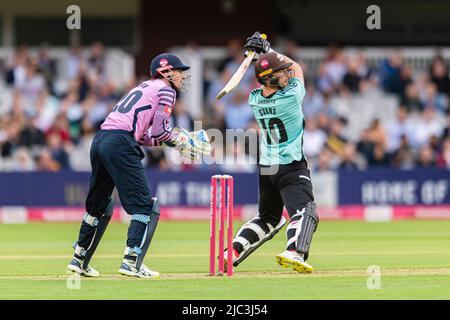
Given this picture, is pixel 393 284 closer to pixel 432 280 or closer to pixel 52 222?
pixel 432 280

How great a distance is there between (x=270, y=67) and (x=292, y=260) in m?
1.86

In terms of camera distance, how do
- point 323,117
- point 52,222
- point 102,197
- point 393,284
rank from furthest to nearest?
Result: 1. point 323,117
2. point 52,222
3. point 102,197
4. point 393,284

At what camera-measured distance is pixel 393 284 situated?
10.0 m

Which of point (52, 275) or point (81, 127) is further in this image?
point (81, 127)

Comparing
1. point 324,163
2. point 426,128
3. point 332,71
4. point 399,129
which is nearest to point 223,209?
point 324,163

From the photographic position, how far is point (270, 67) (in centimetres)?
1094

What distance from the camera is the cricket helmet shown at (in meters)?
10.9

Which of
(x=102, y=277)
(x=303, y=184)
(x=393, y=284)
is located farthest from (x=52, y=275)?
(x=393, y=284)
